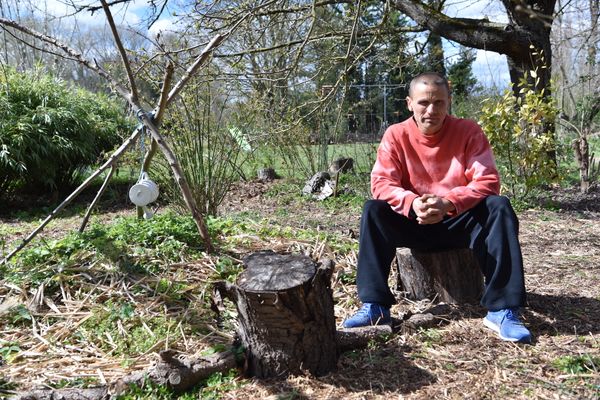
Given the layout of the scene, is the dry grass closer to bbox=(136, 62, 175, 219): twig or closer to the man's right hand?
the man's right hand

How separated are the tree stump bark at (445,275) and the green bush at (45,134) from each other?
7.05 metres

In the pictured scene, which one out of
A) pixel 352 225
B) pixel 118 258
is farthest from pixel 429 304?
pixel 352 225

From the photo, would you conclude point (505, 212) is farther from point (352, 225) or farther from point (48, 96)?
point (48, 96)

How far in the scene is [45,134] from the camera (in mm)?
8984

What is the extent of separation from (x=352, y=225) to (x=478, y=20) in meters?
3.37

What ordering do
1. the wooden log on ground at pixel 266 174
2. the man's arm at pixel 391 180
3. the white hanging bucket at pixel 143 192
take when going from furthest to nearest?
the wooden log on ground at pixel 266 174
the white hanging bucket at pixel 143 192
the man's arm at pixel 391 180

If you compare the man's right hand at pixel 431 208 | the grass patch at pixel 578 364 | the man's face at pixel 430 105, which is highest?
the man's face at pixel 430 105

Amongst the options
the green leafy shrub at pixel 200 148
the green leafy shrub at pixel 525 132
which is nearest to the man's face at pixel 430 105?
the green leafy shrub at pixel 200 148

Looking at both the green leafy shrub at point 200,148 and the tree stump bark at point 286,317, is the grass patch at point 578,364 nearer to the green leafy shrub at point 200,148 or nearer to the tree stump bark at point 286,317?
the tree stump bark at point 286,317

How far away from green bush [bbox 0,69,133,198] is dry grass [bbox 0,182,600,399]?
20.3 ft

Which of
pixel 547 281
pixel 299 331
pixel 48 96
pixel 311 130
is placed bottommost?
pixel 547 281

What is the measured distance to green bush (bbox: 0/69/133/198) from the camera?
867 centimetres

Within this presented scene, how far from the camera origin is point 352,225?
6.18m

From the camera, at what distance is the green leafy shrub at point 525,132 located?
6465 mm
